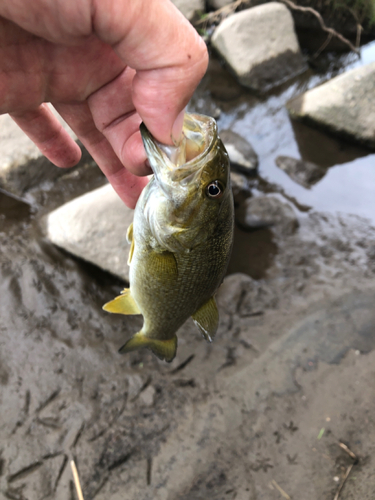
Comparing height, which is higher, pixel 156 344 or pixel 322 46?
pixel 156 344

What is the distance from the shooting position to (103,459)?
2.89 metres

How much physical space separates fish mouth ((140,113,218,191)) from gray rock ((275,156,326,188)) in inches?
176

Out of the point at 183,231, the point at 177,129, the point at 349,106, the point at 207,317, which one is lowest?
the point at 349,106

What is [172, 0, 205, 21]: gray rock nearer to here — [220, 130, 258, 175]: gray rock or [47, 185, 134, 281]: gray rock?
[220, 130, 258, 175]: gray rock

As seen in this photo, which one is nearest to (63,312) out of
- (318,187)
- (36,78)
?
(36,78)

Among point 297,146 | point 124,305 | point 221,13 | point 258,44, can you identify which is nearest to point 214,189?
point 124,305

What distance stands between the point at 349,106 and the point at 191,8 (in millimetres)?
4109

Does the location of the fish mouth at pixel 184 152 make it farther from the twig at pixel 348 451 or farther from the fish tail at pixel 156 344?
the twig at pixel 348 451

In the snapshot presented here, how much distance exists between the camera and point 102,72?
172cm

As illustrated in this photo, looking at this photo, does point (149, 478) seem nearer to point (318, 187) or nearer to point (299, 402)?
point (299, 402)

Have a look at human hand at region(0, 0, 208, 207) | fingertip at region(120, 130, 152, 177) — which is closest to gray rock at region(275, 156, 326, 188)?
human hand at region(0, 0, 208, 207)

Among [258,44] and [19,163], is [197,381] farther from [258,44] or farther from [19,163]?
[258,44]

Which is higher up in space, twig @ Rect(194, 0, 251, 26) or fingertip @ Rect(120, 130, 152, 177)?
fingertip @ Rect(120, 130, 152, 177)

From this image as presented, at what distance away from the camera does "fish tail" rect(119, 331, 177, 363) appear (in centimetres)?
227
